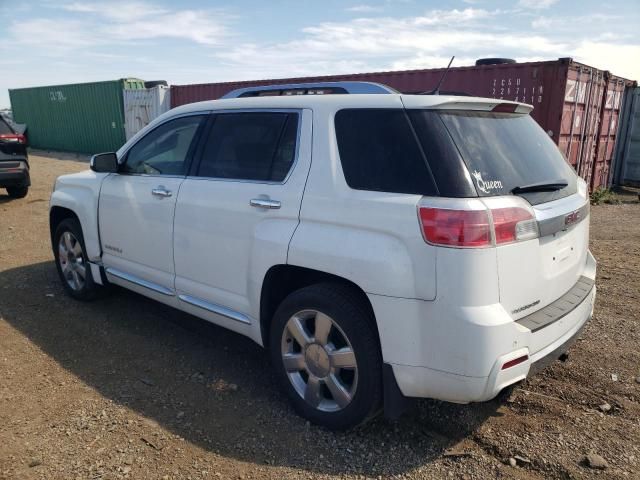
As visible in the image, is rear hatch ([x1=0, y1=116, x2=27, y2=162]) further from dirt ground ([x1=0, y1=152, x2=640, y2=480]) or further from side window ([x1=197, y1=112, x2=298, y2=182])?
side window ([x1=197, y1=112, x2=298, y2=182])

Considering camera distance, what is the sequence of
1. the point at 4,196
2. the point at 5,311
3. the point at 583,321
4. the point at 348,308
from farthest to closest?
the point at 4,196
the point at 5,311
the point at 583,321
the point at 348,308

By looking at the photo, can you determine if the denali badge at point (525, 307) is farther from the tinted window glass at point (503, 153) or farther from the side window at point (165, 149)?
the side window at point (165, 149)

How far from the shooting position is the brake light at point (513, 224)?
2354mm

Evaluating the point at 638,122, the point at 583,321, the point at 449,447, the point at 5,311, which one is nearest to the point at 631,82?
the point at 638,122

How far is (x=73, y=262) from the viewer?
4824mm

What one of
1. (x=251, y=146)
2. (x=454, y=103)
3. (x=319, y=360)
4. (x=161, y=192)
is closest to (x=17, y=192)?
(x=161, y=192)

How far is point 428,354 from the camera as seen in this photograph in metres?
2.43

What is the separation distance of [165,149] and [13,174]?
716 centimetres

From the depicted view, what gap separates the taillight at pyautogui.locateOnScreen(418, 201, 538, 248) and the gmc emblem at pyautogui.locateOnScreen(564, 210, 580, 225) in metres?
0.46

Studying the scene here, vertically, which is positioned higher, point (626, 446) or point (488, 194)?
point (488, 194)

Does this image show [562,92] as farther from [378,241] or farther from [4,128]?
[4,128]

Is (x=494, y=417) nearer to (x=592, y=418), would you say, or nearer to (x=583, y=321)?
(x=592, y=418)

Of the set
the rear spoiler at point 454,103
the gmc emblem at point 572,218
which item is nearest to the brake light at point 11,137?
the rear spoiler at point 454,103

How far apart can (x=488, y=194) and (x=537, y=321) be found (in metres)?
0.67
